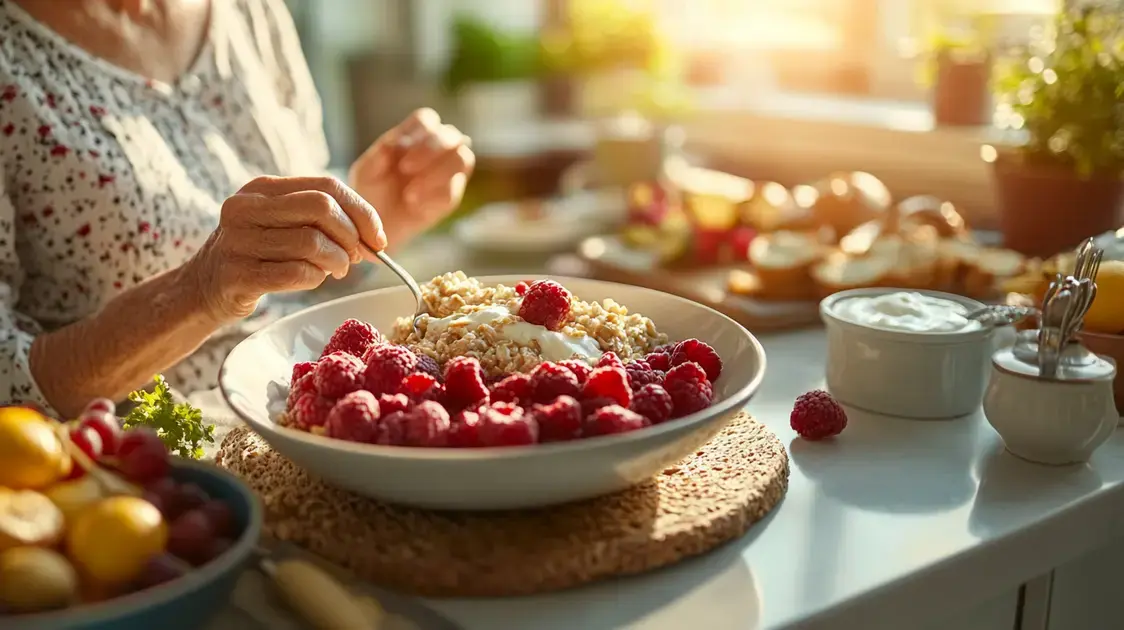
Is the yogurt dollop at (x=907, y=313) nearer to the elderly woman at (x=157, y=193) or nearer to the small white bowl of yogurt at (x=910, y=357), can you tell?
the small white bowl of yogurt at (x=910, y=357)

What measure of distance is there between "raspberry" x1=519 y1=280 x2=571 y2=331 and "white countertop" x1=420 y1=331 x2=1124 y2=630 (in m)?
0.27

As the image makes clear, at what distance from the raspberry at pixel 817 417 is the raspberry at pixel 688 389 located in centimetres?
20

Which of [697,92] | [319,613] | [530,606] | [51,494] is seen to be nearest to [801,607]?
[530,606]

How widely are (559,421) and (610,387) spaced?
0.23 feet

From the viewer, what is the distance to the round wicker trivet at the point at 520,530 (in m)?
0.72

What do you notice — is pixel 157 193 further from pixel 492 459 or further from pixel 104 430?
pixel 492 459

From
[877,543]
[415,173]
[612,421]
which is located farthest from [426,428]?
[415,173]

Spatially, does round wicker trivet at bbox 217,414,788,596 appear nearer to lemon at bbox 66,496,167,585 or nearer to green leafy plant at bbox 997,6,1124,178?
lemon at bbox 66,496,167,585

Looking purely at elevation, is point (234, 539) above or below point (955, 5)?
below

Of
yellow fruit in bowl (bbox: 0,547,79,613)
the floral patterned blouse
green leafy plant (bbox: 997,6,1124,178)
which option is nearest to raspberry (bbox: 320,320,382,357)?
yellow fruit in bowl (bbox: 0,547,79,613)

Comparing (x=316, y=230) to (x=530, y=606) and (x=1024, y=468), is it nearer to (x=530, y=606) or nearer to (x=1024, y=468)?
(x=530, y=606)

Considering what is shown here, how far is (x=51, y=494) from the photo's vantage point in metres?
0.64

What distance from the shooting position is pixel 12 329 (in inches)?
45.5

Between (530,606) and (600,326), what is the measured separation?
0.32m
